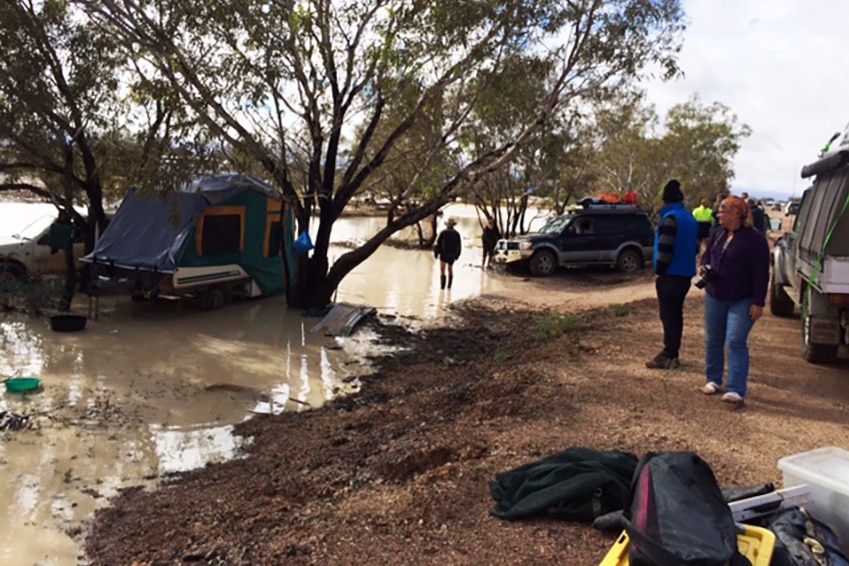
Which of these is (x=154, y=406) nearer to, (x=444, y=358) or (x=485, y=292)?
(x=444, y=358)

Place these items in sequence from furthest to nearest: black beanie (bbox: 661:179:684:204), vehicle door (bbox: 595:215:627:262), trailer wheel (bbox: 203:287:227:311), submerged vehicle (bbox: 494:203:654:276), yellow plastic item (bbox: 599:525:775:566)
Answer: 1. vehicle door (bbox: 595:215:627:262)
2. submerged vehicle (bbox: 494:203:654:276)
3. trailer wheel (bbox: 203:287:227:311)
4. black beanie (bbox: 661:179:684:204)
5. yellow plastic item (bbox: 599:525:775:566)

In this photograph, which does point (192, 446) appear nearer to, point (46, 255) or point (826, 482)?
point (826, 482)

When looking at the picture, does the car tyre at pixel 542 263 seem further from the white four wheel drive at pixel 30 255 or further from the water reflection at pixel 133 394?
the white four wheel drive at pixel 30 255

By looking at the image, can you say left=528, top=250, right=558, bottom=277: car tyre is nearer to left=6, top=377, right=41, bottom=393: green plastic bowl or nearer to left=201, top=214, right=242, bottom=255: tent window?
left=201, top=214, right=242, bottom=255: tent window

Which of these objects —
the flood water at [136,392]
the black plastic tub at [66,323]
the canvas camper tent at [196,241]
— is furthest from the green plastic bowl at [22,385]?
the canvas camper tent at [196,241]

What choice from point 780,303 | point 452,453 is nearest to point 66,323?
point 452,453

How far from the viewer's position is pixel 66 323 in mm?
11695

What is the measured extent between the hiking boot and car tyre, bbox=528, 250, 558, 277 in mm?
13438

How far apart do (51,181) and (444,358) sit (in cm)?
1002

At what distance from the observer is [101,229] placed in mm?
15117

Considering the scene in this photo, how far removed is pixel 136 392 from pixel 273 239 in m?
6.97

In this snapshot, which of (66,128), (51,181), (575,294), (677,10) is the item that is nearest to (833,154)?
(677,10)

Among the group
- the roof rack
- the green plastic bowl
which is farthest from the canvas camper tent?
the roof rack

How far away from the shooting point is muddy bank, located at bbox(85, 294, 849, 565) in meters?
4.07
